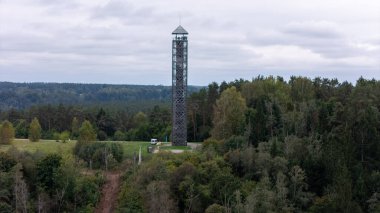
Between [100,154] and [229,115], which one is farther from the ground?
[229,115]

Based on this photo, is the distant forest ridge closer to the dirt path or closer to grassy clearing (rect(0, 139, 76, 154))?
grassy clearing (rect(0, 139, 76, 154))

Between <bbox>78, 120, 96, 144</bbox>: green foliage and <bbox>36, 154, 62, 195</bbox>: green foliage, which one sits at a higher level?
<bbox>78, 120, 96, 144</bbox>: green foliage

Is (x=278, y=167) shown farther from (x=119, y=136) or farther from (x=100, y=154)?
(x=119, y=136)

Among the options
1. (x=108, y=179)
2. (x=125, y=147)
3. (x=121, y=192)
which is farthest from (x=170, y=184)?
(x=125, y=147)

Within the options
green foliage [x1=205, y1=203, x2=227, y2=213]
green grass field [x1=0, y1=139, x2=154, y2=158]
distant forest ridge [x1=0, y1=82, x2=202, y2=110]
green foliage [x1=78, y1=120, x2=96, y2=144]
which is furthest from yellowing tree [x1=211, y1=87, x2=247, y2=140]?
distant forest ridge [x1=0, y1=82, x2=202, y2=110]

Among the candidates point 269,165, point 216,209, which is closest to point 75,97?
point 269,165

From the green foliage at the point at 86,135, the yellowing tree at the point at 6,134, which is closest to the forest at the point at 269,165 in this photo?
the green foliage at the point at 86,135
